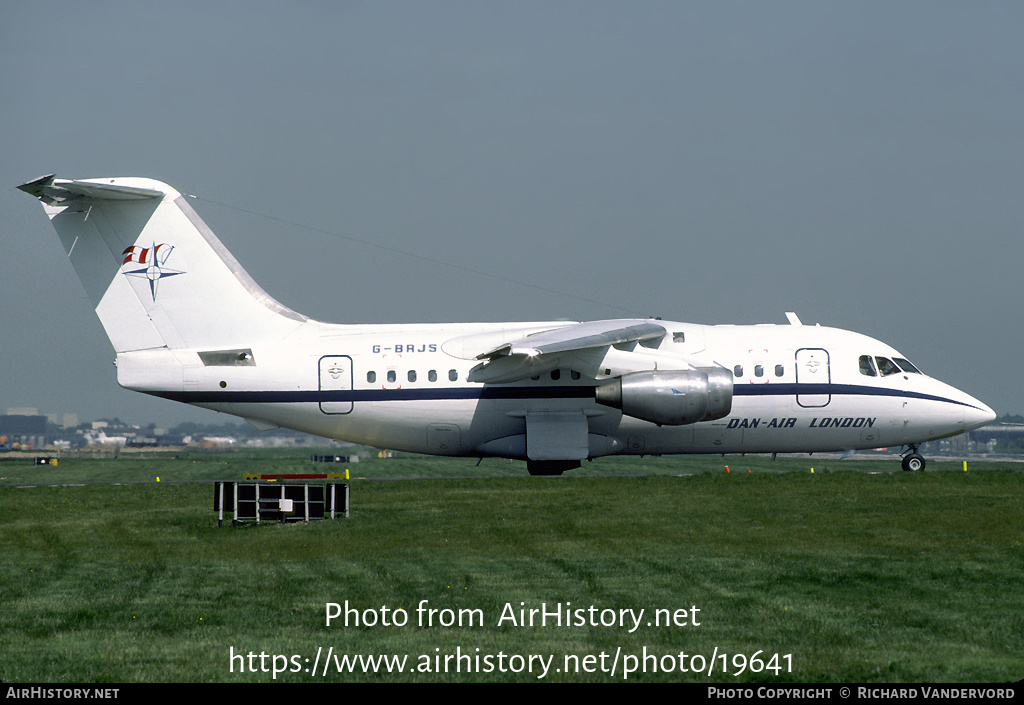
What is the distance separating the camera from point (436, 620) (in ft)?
36.5

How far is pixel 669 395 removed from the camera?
26.6m

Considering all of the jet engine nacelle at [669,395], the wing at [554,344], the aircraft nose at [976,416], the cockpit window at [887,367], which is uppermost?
the wing at [554,344]

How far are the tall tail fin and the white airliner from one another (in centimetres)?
3

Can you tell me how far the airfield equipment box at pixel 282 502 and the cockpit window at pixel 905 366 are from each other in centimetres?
1755

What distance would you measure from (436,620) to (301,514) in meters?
11.8

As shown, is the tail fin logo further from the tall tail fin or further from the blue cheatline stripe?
the blue cheatline stripe

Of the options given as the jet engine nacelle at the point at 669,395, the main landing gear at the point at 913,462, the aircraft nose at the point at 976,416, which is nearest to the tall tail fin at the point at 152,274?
the jet engine nacelle at the point at 669,395

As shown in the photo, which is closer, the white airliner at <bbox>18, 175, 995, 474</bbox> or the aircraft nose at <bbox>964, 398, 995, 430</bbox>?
the white airliner at <bbox>18, 175, 995, 474</bbox>

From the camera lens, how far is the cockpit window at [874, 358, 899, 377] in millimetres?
29969

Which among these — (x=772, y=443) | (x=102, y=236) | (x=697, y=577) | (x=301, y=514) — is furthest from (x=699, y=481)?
(x=102, y=236)

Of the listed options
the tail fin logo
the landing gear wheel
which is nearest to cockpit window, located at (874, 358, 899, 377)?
the landing gear wheel

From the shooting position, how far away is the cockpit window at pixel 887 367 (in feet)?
98.3

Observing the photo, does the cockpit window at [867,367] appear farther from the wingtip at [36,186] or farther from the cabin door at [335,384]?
the wingtip at [36,186]

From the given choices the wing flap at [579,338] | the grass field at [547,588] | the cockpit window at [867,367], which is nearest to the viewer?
the grass field at [547,588]
